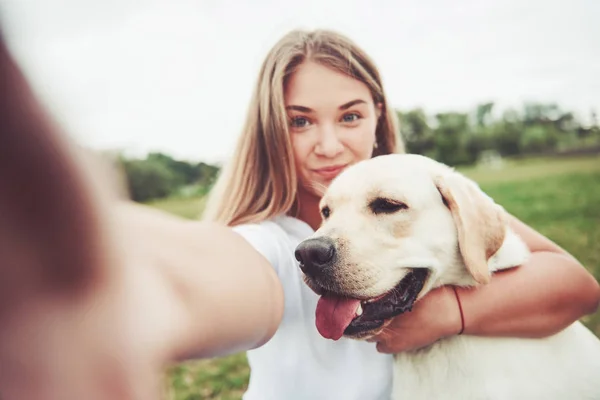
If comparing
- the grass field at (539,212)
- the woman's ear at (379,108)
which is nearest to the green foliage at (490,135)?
the grass field at (539,212)

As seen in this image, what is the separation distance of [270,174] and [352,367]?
902mm

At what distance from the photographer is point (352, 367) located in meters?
1.91

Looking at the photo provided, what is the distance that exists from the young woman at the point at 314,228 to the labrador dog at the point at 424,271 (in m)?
0.09

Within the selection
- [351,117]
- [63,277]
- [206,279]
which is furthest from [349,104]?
[63,277]

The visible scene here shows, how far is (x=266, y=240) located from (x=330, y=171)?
563 mm

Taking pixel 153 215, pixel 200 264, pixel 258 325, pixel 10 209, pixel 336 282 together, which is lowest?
pixel 336 282

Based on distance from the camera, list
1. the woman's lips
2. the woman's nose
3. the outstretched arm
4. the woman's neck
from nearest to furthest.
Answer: the outstretched arm, the woman's nose, the woman's lips, the woman's neck

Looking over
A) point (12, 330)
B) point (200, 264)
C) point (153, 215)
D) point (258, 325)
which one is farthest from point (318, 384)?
point (12, 330)

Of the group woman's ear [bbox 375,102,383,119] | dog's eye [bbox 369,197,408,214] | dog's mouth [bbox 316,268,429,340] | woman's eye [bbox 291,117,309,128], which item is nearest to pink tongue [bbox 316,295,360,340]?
dog's mouth [bbox 316,268,429,340]

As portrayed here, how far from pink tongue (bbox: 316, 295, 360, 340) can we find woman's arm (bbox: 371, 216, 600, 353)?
0.70 feet

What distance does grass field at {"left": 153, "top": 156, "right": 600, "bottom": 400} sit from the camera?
4.22 m

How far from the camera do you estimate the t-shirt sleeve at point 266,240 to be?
5.45ft

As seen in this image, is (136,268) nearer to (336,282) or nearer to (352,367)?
(336,282)

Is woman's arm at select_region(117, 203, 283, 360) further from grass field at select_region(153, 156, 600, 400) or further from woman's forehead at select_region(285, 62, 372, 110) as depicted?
grass field at select_region(153, 156, 600, 400)
